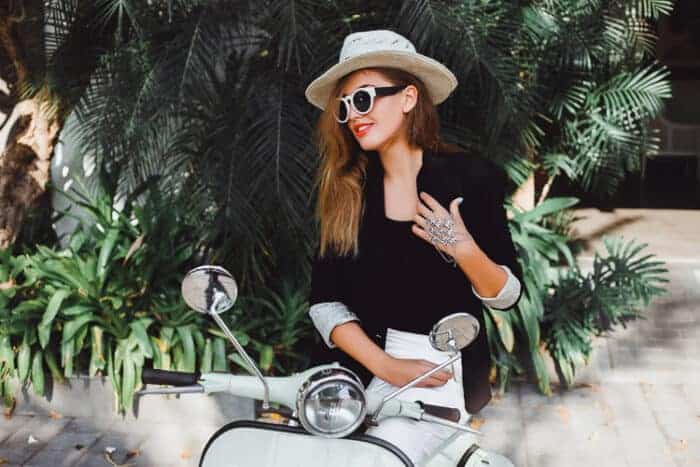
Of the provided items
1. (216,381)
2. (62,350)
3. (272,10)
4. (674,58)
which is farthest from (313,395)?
(674,58)

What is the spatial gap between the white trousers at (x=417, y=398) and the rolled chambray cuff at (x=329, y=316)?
127 millimetres

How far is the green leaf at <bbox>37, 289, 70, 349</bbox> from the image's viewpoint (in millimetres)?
4750

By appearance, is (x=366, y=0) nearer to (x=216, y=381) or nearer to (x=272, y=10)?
(x=272, y=10)

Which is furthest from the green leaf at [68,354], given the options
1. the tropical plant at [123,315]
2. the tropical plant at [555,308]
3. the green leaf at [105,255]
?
the tropical plant at [555,308]

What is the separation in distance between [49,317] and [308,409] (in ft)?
10.6

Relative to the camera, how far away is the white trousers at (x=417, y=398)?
2150 millimetres

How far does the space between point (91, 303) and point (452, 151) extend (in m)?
2.80

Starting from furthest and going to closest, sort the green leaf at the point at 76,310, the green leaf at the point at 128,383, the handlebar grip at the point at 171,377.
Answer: the green leaf at the point at 76,310 < the green leaf at the point at 128,383 < the handlebar grip at the point at 171,377

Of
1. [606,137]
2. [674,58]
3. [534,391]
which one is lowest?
[534,391]

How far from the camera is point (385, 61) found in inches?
98.7

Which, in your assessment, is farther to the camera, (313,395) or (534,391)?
(534,391)

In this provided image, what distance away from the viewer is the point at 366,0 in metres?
4.75

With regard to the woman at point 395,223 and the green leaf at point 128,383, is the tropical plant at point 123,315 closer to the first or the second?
the green leaf at point 128,383

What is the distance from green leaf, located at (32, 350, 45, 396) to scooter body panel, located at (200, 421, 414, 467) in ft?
9.69
